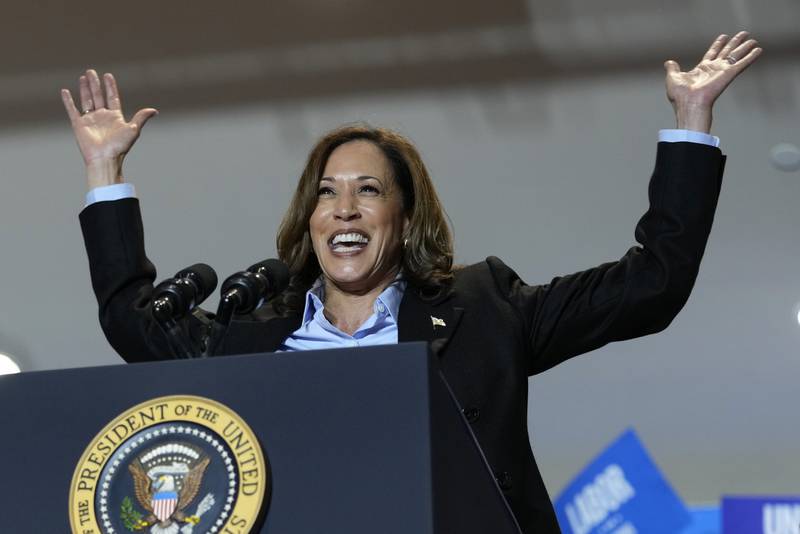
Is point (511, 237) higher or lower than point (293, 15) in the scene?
Answer: lower

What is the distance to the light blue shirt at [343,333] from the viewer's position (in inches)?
89.9

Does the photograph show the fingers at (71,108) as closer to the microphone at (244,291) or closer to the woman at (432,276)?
the woman at (432,276)

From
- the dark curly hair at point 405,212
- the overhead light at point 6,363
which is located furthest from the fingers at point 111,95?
the overhead light at point 6,363

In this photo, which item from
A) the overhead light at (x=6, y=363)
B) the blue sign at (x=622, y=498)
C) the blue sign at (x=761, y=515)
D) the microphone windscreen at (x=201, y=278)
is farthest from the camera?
the overhead light at (x=6, y=363)

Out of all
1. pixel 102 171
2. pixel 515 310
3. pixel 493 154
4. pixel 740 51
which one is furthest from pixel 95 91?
pixel 493 154

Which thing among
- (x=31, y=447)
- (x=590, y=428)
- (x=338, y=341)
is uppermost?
(x=590, y=428)

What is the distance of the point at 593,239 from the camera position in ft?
17.9

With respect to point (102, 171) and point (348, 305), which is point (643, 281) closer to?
point (348, 305)

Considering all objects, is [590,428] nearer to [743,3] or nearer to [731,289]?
[731,289]

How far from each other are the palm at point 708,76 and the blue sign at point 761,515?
322cm

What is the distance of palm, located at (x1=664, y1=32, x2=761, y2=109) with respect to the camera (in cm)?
209

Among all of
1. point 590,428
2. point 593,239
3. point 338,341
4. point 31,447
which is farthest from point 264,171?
point 31,447

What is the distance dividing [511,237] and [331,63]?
1.13m

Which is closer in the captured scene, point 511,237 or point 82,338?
point 511,237
